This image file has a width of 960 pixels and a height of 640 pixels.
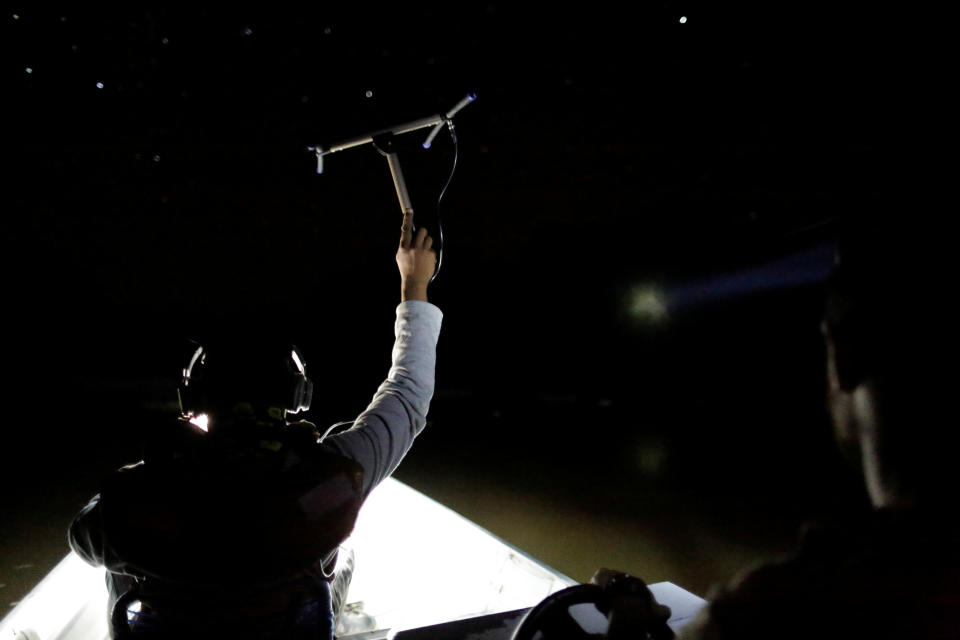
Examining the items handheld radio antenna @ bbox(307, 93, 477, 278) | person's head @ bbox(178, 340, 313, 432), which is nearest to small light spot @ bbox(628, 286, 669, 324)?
handheld radio antenna @ bbox(307, 93, 477, 278)

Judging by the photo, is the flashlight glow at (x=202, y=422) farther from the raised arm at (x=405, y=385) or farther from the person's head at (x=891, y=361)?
the person's head at (x=891, y=361)

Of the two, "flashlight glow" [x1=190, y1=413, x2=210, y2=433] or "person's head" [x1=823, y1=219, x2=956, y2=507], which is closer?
"person's head" [x1=823, y1=219, x2=956, y2=507]

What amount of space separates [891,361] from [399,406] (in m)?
0.78

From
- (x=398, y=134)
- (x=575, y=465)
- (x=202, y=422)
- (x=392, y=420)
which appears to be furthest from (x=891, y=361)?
(x=575, y=465)

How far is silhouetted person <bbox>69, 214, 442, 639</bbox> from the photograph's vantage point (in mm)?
743

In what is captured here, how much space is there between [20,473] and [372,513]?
549cm

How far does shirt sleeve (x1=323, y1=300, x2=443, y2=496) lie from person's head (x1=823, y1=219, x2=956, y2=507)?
27.4 inches

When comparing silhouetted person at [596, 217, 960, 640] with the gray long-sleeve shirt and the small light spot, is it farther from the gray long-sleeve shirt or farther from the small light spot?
the small light spot

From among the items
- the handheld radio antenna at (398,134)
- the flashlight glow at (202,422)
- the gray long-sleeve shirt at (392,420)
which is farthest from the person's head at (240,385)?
the handheld radio antenna at (398,134)

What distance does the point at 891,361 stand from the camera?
44 cm

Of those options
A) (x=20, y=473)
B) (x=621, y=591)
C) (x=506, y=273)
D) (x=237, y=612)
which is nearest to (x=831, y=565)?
(x=621, y=591)

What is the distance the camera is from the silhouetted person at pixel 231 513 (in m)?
0.74

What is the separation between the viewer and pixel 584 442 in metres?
8.93

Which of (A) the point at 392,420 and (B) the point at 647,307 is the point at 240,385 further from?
(B) the point at 647,307
